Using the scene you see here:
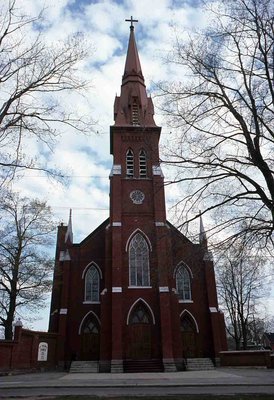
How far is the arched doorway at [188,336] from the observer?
2750 cm

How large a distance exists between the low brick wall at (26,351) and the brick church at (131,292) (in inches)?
33.7

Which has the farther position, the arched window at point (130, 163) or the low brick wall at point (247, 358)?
the arched window at point (130, 163)

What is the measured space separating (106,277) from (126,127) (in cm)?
1194

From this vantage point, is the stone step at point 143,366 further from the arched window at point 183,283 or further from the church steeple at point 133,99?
the church steeple at point 133,99

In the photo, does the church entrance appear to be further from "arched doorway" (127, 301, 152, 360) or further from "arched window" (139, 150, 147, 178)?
"arched window" (139, 150, 147, 178)

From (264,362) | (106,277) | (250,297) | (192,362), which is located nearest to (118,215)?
(106,277)

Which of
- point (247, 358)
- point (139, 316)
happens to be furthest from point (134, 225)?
point (247, 358)

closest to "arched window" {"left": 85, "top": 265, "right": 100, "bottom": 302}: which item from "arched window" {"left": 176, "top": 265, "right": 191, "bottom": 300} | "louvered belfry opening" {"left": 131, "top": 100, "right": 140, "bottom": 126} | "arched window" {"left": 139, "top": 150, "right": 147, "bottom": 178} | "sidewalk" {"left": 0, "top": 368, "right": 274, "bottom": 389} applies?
"arched window" {"left": 176, "top": 265, "right": 191, "bottom": 300}

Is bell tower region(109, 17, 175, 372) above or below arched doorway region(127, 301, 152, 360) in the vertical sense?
above

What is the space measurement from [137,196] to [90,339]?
35.2 feet

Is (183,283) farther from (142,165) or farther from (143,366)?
(142,165)

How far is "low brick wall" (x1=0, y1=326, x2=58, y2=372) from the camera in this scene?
21.3 metres

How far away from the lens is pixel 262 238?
11328 millimetres

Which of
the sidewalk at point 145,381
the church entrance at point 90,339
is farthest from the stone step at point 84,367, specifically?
the sidewalk at point 145,381
